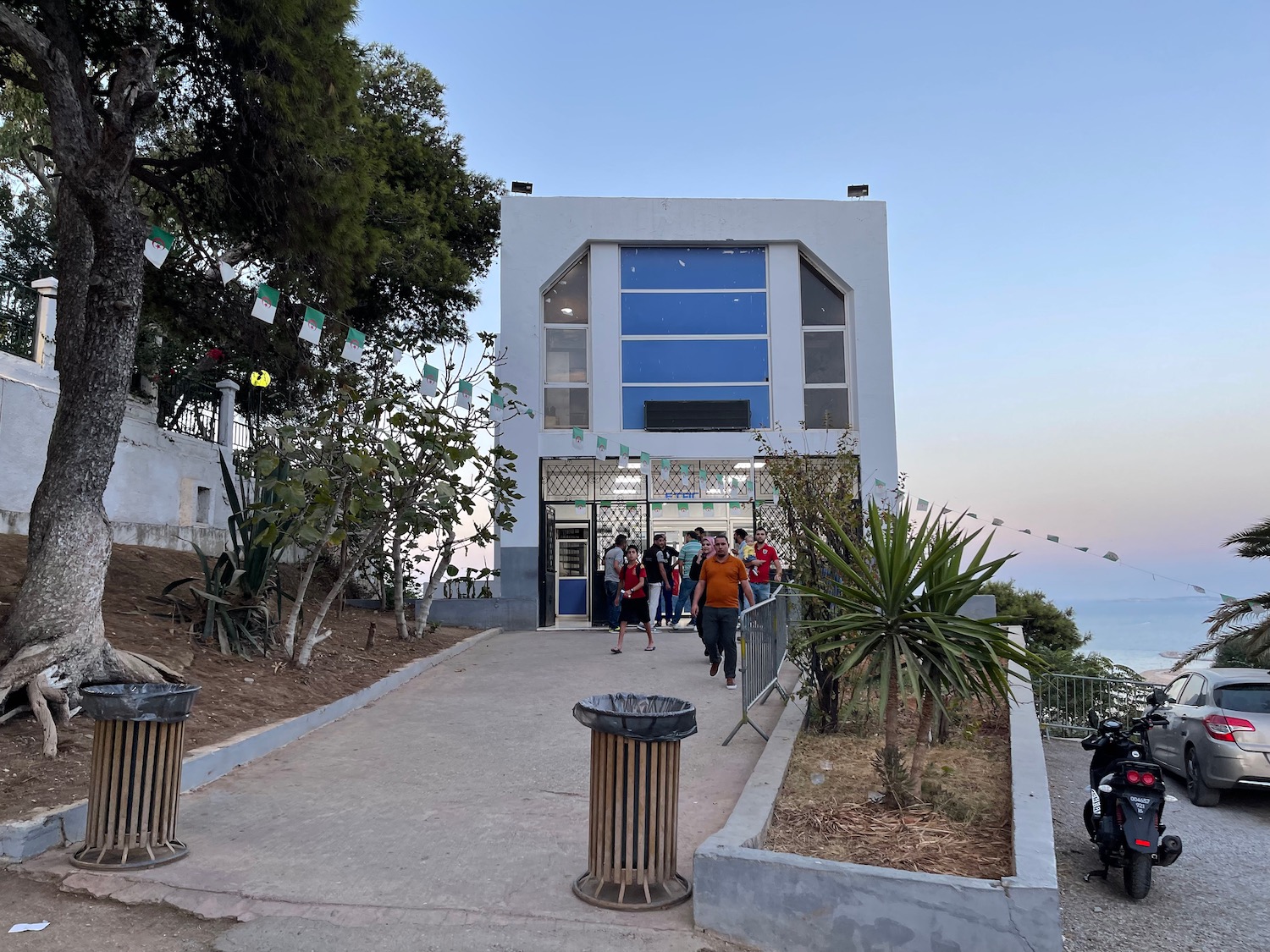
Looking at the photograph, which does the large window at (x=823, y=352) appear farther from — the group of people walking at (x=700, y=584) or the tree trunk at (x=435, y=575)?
the tree trunk at (x=435, y=575)

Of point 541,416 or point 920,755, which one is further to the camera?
point 541,416

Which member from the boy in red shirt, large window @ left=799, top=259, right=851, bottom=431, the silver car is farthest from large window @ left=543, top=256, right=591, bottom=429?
the silver car

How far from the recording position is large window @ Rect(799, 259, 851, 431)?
18.8 m

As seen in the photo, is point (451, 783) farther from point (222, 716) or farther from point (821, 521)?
point (821, 521)

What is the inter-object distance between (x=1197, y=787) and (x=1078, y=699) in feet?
16.9

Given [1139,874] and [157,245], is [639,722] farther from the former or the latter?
[157,245]

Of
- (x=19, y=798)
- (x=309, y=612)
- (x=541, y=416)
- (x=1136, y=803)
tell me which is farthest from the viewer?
(x=541, y=416)

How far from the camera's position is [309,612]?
500 inches

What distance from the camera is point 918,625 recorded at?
555 cm

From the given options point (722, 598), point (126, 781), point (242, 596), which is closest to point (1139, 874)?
point (722, 598)

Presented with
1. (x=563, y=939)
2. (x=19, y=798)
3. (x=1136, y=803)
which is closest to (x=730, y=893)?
(x=563, y=939)

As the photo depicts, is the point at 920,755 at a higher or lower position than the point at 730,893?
higher

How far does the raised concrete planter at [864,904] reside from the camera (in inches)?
154

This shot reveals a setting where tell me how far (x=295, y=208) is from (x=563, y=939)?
8.55 metres
